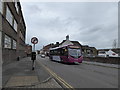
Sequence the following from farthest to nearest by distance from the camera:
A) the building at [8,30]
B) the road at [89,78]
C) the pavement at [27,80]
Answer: the building at [8,30], the road at [89,78], the pavement at [27,80]

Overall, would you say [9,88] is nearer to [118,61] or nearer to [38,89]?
[38,89]

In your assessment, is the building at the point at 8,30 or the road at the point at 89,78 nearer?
the road at the point at 89,78

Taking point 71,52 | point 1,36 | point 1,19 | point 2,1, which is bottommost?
point 71,52

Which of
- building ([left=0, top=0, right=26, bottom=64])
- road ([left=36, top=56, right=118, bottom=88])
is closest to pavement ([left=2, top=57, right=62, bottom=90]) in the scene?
road ([left=36, top=56, right=118, bottom=88])

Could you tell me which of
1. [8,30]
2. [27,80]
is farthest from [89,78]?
[8,30]

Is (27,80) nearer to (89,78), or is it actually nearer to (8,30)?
(89,78)

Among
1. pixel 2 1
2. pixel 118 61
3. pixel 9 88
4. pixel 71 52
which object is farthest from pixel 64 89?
pixel 118 61

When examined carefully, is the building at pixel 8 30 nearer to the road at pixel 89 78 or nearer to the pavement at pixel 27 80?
the pavement at pixel 27 80

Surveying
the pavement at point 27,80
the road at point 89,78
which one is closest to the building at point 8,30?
the pavement at point 27,80

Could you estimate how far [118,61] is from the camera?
23.1 metres

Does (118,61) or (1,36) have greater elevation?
(1,36)

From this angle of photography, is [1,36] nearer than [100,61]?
Yes

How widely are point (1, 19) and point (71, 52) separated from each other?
38.1 ft

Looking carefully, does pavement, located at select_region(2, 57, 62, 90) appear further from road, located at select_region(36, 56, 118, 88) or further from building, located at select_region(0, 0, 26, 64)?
building, located at select_region(0, 0, 26, 64)
